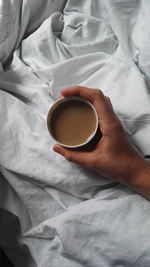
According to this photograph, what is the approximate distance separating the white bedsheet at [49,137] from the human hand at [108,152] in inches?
2.2

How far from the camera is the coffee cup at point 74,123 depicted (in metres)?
0.61

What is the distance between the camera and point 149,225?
0.63m

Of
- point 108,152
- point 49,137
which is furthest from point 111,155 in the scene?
point 49,137

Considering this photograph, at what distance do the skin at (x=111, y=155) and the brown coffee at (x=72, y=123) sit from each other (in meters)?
0.02

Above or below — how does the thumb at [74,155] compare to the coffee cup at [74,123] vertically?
below

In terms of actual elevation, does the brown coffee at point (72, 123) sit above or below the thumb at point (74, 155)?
above

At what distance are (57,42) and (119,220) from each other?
0.41 meters

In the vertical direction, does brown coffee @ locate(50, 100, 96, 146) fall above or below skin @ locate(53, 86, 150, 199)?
above

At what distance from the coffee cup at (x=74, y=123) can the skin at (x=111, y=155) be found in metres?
0.01

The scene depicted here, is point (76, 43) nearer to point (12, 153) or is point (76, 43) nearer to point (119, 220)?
point (12, 153)

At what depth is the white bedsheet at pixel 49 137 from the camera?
2.13 ft

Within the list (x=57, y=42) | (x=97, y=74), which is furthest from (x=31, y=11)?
(x=97, y=74)

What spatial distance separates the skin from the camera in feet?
2.01

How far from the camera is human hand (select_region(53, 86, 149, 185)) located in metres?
0.61
